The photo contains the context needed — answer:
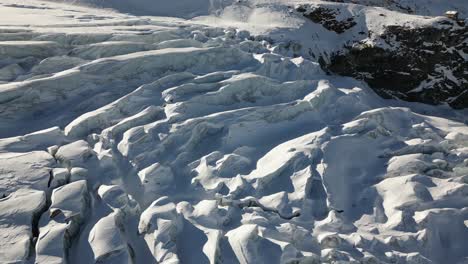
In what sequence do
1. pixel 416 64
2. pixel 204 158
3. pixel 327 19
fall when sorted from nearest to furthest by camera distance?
pixel 204 158
pixel 416 64
pixel 327 19

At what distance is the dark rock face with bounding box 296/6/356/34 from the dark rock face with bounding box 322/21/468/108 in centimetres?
126

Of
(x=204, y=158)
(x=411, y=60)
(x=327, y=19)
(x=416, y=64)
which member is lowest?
(x=204, y=158)

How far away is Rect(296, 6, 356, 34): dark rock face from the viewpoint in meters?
15.6

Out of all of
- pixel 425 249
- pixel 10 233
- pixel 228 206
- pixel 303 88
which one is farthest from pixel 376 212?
pixel 10 233

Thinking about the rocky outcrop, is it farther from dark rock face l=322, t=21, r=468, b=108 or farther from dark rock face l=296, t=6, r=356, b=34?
dark rock face l=296, t=6, r=356, b=34

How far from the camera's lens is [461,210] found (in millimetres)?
7238

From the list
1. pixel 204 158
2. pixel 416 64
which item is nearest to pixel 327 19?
pixel 416 64

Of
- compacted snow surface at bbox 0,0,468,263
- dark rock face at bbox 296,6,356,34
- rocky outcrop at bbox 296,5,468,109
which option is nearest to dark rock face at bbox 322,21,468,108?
rocky outcrop at bbox 296,5,468,109

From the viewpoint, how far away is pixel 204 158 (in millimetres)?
8672

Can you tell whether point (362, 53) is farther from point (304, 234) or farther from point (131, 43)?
point (304, 234)

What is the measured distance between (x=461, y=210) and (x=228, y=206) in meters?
4.42

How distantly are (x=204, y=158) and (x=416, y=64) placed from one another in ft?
32.0

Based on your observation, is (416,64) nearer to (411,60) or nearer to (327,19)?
(411,60)

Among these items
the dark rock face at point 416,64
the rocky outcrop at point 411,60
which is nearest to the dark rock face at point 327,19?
the rocky outcrop at point 411,60
